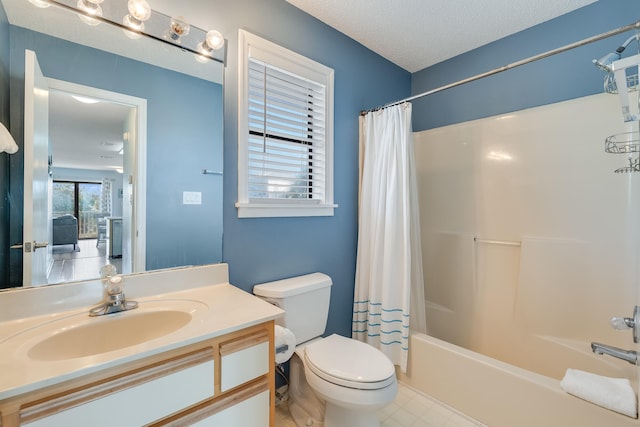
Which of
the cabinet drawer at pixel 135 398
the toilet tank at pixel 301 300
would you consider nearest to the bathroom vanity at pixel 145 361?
the cabinet drawer at pixel 135 398

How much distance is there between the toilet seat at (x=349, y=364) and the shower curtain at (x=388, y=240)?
0.45 metres

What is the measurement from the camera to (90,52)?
1128 mm

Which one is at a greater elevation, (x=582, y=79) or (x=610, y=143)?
(x=582, y=79)

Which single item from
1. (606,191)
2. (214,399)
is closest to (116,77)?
(214,399)

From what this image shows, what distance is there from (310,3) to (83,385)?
2.06 meters

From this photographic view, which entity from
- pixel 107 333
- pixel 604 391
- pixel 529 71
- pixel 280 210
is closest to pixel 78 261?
pixel 107 333

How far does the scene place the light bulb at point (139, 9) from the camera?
1172 mm

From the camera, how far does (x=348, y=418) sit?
4.48 feet

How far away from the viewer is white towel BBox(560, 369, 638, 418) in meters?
1.15

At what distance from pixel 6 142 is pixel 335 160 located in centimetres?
158

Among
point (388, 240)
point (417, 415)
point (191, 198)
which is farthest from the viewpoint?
point (388, 240)

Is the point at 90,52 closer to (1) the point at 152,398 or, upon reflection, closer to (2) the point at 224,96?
(2) the point at 224,96

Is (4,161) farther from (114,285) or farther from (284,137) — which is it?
(284,137)

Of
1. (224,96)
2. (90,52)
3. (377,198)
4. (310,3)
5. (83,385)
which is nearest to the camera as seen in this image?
(83,385)
